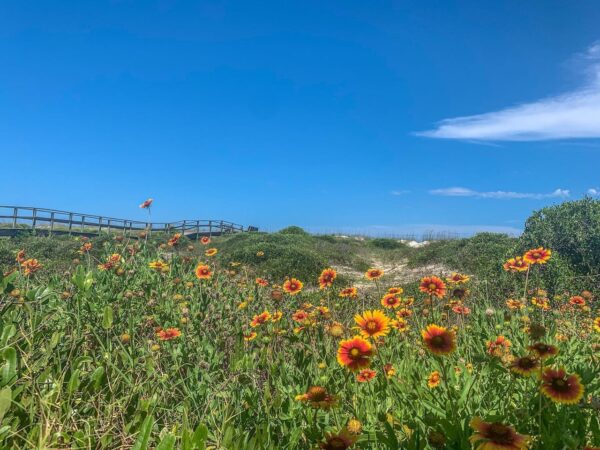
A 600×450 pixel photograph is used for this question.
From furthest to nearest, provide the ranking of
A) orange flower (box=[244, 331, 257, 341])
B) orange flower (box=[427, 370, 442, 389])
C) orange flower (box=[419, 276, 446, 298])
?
orange flower (box=[244, 331, 257, 341]) → orange flower (box=[419, 276, 446, 298]) → orange flower (box=[427, 370, 442, 389])

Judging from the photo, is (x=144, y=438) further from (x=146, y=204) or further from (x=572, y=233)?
(x=572, y=233)

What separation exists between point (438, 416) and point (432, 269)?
553 inches

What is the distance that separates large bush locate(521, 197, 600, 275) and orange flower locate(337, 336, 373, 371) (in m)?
8.80

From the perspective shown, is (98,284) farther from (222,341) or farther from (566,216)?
(566,216)

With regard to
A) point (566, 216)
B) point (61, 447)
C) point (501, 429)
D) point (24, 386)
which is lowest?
point (61, 447)

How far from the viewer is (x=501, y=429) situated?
1484 mm

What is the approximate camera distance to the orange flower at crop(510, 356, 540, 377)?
183 cm

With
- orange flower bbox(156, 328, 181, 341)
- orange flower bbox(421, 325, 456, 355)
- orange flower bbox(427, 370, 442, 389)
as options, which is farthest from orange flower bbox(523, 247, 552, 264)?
orange flower bbox(156, 328, 181, 341)

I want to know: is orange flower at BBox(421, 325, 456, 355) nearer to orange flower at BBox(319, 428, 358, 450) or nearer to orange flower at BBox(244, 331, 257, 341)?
orange flower at BBox(319, 428, 358, 450)

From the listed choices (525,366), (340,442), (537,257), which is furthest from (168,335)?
(537,257)

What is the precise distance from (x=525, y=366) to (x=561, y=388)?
0.61 feet

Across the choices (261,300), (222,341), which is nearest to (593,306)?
(261,300)

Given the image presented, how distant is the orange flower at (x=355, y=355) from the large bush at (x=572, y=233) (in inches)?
347

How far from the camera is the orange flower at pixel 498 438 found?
1458 mm
